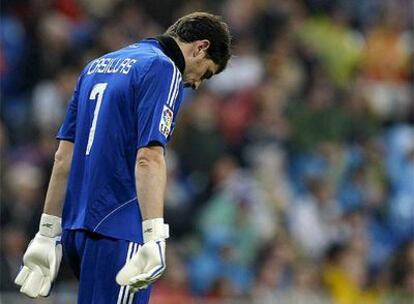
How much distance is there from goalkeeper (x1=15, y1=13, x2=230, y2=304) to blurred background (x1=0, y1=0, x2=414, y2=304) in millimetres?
4410

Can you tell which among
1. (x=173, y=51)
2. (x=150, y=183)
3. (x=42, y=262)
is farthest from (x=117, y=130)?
(x=42, y=262)

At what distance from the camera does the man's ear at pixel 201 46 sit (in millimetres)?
5637

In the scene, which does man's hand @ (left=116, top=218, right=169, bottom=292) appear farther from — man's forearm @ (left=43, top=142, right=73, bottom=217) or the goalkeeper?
man's forearm @ (left=43, top=142, right=73, bottom=217)

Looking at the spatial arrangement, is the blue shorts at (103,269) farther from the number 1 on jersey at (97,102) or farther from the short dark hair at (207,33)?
the short dark hair at (207,33)

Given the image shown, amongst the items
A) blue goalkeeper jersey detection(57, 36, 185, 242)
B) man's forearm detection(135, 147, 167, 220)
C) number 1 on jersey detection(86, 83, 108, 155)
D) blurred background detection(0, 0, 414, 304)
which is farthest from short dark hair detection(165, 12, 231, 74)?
blurred background detection(0, 0, 414, 304)

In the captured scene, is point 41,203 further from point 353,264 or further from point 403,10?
point 403,10

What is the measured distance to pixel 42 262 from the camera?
5.60 metres

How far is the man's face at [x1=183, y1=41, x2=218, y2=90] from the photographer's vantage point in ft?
18.5

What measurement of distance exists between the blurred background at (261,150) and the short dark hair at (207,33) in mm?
4703

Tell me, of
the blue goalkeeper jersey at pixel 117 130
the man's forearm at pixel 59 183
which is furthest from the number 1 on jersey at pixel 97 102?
the man's forearm at pixel 59 183

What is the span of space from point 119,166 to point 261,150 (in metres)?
7.38

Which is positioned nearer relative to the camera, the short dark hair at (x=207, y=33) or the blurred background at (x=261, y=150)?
the short dark hair at (x=207, y=33)

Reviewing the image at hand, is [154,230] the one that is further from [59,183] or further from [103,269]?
[59,183]

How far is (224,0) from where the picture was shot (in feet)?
47.6
